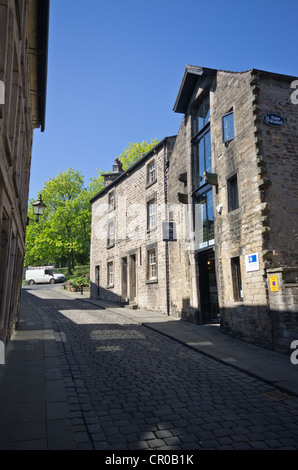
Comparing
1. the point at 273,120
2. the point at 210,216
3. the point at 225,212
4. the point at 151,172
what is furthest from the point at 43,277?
the point at 273,120

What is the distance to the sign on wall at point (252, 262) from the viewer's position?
9.24m

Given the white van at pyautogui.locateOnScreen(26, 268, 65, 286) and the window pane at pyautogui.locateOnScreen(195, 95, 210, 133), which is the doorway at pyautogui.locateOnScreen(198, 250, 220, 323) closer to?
the window pane at pyautogui.locateOnScreen(195, 95, 210, 133)

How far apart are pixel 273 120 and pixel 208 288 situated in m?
6.80

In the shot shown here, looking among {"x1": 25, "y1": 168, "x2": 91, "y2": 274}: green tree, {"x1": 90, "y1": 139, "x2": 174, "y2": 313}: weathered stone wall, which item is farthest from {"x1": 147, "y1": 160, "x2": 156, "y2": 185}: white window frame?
Result: {"x1": 25, "y1": 168, "x2": 91, "y2": 274}: green tree

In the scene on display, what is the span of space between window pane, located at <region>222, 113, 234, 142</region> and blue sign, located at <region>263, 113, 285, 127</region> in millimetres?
1416

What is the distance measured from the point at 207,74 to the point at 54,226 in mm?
25695

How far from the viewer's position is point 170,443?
A: 3471mm

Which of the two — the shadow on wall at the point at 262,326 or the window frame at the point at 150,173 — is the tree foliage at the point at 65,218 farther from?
the shadow on wall at the point at 262,326

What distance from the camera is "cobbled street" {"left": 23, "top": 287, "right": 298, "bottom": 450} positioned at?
3.57 metres

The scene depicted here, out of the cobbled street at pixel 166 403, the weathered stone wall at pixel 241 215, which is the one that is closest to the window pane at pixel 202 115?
the weathered stone wall at pixel 241 215

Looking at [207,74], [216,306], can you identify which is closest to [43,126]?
[207,74]

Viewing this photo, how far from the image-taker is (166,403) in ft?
15.4

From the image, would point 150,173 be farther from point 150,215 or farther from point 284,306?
point 284,306

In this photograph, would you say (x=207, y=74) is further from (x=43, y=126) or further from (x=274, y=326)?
(x=274, y=326)
